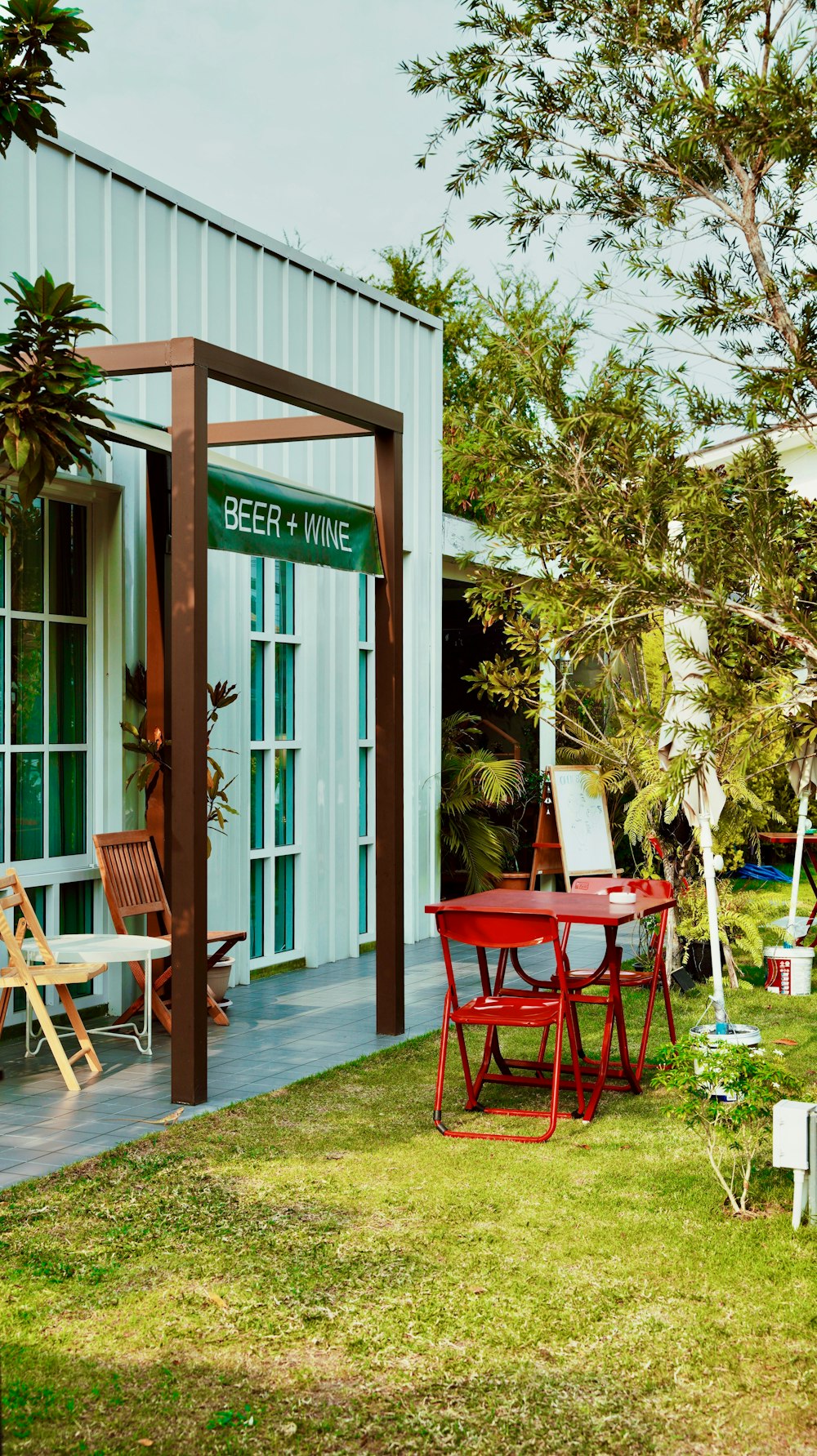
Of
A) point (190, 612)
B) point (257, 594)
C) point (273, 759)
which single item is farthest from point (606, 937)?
point (257, 594)

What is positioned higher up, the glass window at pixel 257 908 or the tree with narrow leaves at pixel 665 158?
the tree with narrow leaves at pixel 665 158

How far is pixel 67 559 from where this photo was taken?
7695mm

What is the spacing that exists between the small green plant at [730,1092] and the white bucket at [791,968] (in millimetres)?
3612

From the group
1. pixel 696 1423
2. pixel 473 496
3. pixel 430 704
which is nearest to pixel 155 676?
pixel 430 704

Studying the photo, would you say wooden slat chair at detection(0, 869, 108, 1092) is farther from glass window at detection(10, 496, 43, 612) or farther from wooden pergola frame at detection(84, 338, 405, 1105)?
glass window at detection(10, 496, 43, 612)

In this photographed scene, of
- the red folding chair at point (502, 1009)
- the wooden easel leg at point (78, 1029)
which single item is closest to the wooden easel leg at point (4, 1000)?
the wooden easel leg at point (78, 1029)

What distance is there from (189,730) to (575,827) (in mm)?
6979

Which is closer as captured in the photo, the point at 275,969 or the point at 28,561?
the point at 28,561

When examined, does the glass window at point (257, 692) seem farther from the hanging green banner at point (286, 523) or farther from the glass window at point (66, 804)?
the hanging green banner at point (286, 523)

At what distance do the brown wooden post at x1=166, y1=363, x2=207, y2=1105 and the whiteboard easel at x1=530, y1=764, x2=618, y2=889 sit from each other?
6.55 metres

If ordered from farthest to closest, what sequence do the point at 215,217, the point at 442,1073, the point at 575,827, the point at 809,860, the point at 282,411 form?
1. the point at 575,827
2. the point at 809,860
3. the point at 282,411
4. the point at 215,217
5. the point at 442,1073

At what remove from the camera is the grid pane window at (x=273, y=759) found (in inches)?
365

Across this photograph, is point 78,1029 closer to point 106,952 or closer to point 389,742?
point 106,952

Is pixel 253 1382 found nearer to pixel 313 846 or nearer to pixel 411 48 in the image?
pixel 411 48
